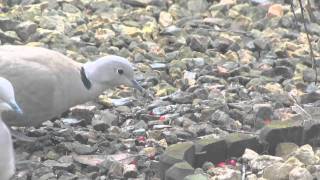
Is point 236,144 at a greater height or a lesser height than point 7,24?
lesser

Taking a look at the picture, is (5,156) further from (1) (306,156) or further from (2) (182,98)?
(2) (182,98)

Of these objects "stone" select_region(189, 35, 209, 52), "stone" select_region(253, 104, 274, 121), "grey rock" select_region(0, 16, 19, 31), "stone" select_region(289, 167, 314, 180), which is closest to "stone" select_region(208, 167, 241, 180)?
"stone" select_region(289, 167, 314, 180)

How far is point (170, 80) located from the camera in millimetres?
6422

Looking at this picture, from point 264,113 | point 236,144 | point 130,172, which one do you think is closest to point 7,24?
point 264,113

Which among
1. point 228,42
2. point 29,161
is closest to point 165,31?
point 228,42

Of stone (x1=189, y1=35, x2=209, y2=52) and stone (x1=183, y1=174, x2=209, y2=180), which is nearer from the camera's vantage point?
stone (x1=183, y1=174, x2=209, y2=180)

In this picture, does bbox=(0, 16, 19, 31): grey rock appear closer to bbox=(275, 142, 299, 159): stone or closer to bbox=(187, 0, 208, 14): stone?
bbox=(187, 0, 208, 14): stone

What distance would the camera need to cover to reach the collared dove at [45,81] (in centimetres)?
507

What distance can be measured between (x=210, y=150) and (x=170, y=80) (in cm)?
172

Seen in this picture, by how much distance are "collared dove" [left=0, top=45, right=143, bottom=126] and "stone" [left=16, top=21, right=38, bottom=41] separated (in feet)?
5.12

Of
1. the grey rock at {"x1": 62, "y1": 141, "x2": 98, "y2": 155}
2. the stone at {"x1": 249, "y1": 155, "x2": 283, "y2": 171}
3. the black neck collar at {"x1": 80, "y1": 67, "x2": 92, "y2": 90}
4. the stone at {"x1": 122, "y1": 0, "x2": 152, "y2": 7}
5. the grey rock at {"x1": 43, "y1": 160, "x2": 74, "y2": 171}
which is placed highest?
the stone at {"x1": 122, "y1": 0, "x2": 152, "y2": 7}

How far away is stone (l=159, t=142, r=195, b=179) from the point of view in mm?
4547

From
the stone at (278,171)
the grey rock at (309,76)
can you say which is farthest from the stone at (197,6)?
the stone at (278,171)

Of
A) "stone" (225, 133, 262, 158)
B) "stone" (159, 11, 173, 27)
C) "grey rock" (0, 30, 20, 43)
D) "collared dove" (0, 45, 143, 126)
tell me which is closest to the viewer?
"stone" (225, 133, 262, 158)
